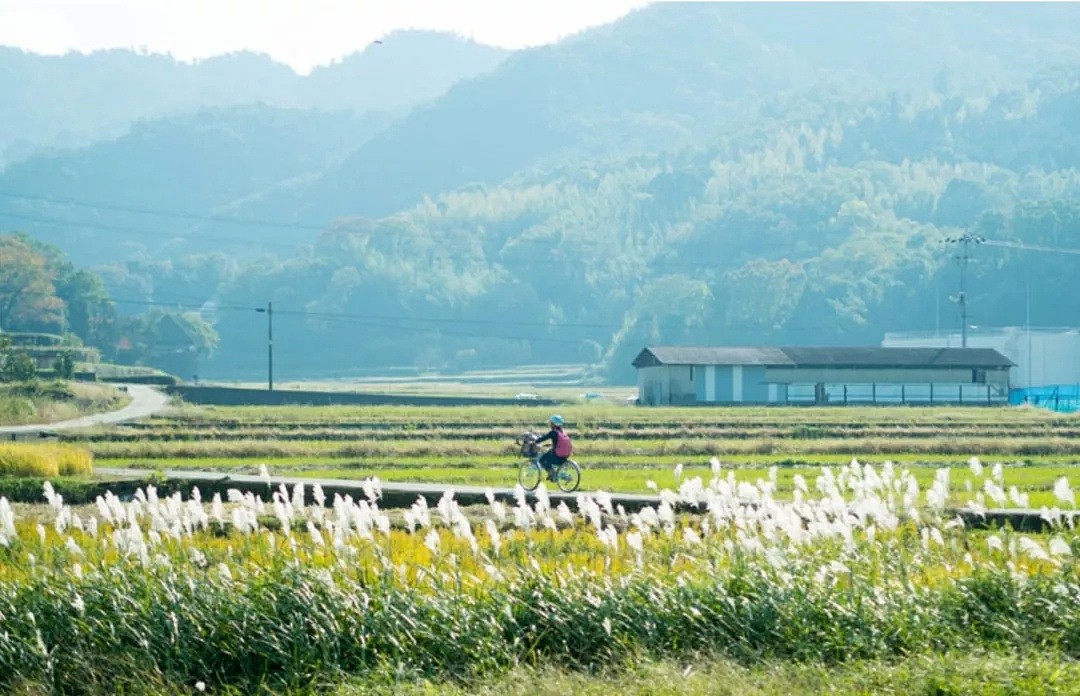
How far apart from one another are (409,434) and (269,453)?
33.6 ft

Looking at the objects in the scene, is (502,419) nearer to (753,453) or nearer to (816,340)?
(753,453)

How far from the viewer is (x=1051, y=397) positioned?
8800 cm

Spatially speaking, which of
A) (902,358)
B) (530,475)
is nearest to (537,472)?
(530,475)

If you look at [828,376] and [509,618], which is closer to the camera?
[509,618]

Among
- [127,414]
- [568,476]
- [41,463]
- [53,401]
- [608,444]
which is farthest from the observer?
[53,401]

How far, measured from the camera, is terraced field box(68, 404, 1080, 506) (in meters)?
34.8

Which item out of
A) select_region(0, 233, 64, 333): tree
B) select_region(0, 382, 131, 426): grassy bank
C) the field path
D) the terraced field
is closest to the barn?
the terraced field

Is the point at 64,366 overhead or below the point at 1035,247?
below

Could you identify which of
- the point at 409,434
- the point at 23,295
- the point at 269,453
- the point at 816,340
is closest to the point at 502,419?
the point at 409,434

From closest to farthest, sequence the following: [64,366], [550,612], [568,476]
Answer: [550,612]
[568,476]
[64,366]

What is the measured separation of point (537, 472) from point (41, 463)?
937 centimetres

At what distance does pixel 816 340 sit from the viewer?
500 ft

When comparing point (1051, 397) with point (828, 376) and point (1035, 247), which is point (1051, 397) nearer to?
point (828, 376)

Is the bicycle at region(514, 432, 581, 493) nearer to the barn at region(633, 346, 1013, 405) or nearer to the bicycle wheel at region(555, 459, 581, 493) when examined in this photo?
the bicycle wheel at region(555, 459, 581, 493)
